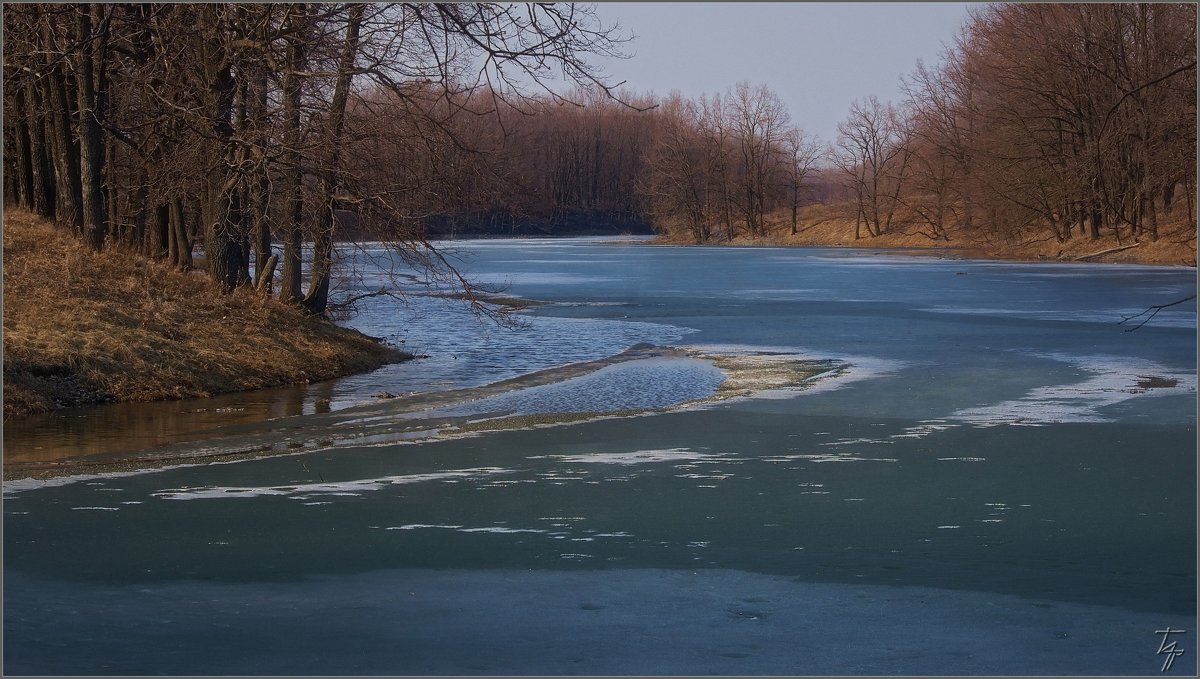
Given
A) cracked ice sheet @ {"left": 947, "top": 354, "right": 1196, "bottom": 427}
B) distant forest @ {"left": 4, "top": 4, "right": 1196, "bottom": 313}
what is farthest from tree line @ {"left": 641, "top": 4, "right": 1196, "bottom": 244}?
cracked ice sheet @ {"left": 947, "top": 354, "right": 1196, "bottom": 427}

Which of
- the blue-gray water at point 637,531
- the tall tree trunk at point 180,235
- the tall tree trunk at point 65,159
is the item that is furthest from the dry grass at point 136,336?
the tall tree trunk at point 180,235

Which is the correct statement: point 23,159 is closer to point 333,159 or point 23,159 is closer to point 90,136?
point 90,136

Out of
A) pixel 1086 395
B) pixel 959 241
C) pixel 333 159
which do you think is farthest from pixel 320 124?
pixel 959 241

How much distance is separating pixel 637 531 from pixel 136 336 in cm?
988

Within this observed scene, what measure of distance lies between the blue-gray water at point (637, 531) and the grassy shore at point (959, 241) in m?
9.83

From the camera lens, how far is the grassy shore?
45.4 m

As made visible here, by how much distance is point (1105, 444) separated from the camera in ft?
36.0

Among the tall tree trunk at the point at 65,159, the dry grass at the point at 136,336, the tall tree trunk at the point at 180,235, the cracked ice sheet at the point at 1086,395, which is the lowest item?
the cracked ice sheet at the point at 1086,395

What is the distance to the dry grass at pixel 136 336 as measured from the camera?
1443cm

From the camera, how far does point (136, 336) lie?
15.6 m

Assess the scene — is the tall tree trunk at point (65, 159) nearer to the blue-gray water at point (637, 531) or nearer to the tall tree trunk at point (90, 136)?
the tall tree trunk at point (90, 136)

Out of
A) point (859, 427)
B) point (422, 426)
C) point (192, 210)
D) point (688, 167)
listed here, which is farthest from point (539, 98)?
point (688, 167)

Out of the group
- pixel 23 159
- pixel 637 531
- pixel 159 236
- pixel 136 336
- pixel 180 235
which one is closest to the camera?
pixel 637 531

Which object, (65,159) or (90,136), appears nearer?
(90,136)
